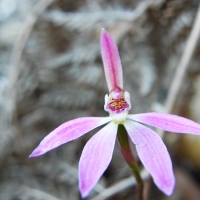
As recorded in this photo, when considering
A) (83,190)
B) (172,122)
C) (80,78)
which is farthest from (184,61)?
(83,190)

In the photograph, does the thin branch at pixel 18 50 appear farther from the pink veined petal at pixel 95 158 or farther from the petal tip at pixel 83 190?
the petal tip at pixel 83 190

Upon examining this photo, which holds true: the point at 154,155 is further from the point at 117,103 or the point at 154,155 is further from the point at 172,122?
the point at 117,103

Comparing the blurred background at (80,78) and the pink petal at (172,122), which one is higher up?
the blurred background at (80,78)

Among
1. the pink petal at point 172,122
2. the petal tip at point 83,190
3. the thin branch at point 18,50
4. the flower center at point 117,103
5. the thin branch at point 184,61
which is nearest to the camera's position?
the petal tip at point 83,190

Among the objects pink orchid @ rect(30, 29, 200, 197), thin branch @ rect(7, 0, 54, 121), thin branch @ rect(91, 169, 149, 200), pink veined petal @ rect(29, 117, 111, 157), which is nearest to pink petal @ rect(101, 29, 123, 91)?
pink orchid @ rect(30, 29, 200, 197)

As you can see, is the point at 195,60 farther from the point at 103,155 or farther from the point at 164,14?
the point at 103,155

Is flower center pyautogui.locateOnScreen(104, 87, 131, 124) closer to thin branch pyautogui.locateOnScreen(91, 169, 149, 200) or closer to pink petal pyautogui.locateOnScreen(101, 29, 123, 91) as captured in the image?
pink petal pyautogui.locateOnScreen(101, 29, 123, 91)

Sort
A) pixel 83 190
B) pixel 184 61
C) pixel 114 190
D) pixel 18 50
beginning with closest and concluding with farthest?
pixel 83 190, pixel 114 190, pixel 184 61, pixel 18 50

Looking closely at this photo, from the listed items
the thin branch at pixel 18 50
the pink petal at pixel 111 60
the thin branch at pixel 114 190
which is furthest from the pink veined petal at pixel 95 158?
the thin branch at pixel 18 50

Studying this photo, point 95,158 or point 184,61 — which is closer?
point 95,158
